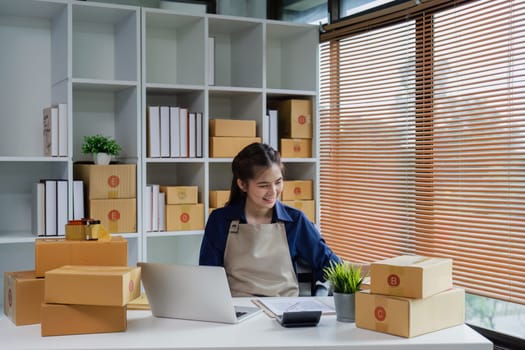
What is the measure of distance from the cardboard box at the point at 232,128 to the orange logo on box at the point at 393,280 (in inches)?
74.9

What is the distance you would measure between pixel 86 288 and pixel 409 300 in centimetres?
100

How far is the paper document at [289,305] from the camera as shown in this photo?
231 cm

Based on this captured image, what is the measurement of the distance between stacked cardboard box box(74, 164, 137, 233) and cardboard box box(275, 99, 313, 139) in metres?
1.02

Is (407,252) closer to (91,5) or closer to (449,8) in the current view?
(449,8)

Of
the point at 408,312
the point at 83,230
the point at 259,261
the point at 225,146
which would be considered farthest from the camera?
the point at 225,146

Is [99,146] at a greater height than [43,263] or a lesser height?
greater

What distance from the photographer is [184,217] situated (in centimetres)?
370

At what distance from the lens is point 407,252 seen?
135 inches

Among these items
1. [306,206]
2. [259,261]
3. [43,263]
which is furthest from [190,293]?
[306,206]

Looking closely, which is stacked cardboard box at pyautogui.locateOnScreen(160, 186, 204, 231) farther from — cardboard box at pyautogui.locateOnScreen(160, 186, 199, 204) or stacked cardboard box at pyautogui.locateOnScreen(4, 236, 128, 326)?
stacked cardboard box at pyautogui.locateOnScreen(4, 236, 128, 326)

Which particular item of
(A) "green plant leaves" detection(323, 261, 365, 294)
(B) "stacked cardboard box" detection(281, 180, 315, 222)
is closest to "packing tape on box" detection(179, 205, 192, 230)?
(B) "stacked cardboard box" detection(281, 180, 315, 222)

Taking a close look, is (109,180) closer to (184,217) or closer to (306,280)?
(184,217)

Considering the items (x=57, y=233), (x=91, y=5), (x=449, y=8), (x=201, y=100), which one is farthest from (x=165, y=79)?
(x=449, y=8)

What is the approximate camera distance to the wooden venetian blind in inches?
112
